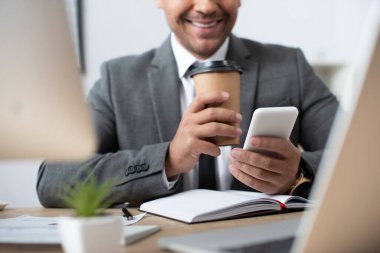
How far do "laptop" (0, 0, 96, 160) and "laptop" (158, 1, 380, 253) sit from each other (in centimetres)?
22

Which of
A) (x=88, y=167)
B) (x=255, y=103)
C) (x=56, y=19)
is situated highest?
(x=56, y=19)

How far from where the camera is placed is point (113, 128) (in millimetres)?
1726

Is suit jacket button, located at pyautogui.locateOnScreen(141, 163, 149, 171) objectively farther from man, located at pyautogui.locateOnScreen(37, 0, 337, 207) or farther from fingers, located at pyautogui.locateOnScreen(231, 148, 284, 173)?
fingers, located at pyautogui.locateOnScreen(231, 148, 284, 173)

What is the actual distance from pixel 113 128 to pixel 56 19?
1.14 metres

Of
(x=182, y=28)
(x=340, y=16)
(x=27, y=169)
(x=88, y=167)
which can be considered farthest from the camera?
(x=340, y=16)

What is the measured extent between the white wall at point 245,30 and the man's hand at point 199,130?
1297 millimetres

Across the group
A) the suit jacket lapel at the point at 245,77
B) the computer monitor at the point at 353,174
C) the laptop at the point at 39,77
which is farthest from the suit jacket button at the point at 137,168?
the computer monitor at the point at 353,174

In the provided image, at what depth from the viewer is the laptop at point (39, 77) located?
593mm

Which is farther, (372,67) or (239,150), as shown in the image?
(239,150)

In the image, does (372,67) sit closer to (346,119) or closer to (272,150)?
(346,119)

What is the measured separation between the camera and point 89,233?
1.82 ft

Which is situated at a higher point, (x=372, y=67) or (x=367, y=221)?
(x=372, y=67)

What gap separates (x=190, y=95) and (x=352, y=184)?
4.01ft

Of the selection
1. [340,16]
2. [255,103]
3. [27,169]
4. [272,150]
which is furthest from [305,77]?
[27,169]
